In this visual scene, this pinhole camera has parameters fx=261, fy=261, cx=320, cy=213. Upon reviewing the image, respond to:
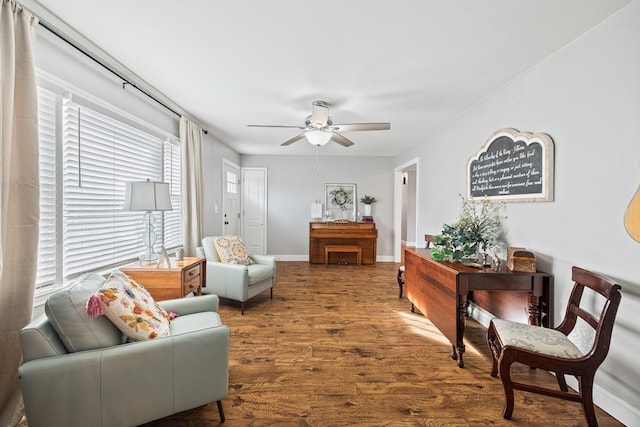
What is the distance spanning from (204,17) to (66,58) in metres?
1.09

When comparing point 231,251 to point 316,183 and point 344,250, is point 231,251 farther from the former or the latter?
point 316,183

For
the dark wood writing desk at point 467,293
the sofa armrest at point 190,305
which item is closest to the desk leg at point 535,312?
the dark wood writing desk at point 467,293

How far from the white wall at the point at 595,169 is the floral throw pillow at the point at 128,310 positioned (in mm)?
2614

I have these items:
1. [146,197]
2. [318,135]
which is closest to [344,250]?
[318,135]

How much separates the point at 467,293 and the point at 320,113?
2.09 meters

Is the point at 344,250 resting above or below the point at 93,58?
below

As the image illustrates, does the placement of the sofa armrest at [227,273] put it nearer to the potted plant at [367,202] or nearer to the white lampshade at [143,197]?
the white lampshade at [143,197]

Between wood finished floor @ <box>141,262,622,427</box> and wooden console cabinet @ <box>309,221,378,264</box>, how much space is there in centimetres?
228

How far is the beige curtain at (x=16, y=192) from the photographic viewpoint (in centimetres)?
136

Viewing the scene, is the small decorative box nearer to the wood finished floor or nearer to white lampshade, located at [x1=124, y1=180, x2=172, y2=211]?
the wood finished floor

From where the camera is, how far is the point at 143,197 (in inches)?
82.8

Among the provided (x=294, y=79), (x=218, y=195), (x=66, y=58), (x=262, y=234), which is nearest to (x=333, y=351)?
(x=294, y=79)

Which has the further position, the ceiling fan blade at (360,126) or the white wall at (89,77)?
the ceiling fan blade at (360,126)

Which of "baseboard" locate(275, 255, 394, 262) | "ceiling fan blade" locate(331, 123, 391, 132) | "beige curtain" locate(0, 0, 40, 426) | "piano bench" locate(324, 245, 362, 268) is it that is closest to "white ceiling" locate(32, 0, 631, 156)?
"ceiling fan blade" locate(331, 123, 391, 132)
